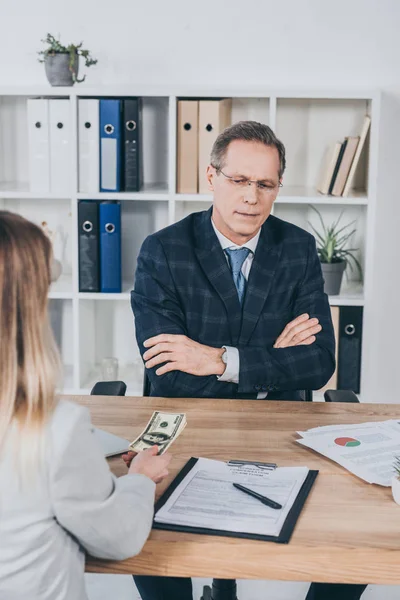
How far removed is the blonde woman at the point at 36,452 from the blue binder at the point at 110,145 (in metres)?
2.13

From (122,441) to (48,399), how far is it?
557mm

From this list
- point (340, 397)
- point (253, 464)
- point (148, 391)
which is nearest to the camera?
point (253, 464)

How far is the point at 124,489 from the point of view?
1181mm

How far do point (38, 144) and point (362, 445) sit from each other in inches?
82.5

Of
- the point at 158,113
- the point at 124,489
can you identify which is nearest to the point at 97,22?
the point at 158,113

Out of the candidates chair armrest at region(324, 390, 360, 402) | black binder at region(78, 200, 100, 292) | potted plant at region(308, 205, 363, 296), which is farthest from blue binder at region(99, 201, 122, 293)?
chair armrest at region(324, 390, 360, 402)

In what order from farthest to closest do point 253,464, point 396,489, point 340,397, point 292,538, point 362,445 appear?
point 340,397
point 362,445
point 253,464
point 396,489
point 292,538

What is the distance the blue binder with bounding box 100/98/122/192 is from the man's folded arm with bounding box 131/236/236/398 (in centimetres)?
99

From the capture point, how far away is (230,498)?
1.33m

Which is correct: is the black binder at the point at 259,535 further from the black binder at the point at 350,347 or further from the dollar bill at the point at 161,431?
the black binder at the point at 350,347

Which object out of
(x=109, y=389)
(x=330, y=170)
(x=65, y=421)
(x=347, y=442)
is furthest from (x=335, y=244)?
(x=65, y=421)

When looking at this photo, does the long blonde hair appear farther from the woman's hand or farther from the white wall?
the white wall

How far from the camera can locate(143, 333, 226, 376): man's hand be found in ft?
6.55

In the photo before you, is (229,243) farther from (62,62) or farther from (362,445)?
(62,62)
